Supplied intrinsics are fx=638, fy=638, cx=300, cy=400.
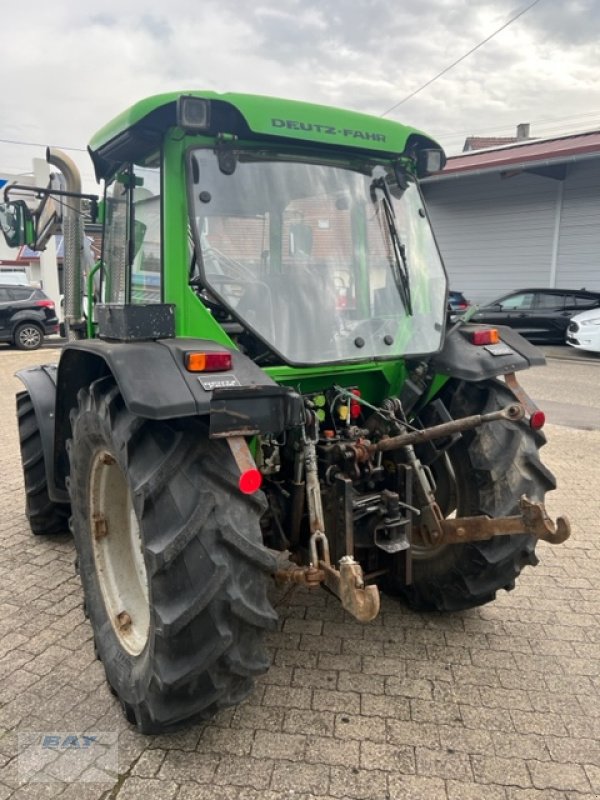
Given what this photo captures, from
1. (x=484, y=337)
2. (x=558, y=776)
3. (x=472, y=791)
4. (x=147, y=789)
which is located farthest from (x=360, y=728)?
(x=484, y=337)

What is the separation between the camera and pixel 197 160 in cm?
255

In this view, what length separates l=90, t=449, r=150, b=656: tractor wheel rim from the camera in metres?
2.84

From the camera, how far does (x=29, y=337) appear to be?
15.9 metres

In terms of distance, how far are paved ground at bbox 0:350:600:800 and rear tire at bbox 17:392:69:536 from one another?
0.53 meters

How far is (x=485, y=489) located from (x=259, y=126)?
192 centimetres

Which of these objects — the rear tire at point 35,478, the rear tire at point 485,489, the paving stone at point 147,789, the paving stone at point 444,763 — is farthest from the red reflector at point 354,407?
the rear tire at point 35,478

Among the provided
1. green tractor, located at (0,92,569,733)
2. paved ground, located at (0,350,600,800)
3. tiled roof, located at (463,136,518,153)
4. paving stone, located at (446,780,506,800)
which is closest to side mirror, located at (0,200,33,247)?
green tractor, located at (0,92,569,733)

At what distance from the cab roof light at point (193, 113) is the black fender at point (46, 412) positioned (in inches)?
84.9

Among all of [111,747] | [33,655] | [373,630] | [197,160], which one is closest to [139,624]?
[111,747]

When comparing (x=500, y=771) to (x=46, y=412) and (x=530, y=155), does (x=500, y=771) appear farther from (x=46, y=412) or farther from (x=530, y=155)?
(x=530, y=155)

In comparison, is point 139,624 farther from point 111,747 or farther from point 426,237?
point 426,237

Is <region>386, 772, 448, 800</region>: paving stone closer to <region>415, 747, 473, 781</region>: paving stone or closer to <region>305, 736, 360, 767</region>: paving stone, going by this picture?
<region>415, 747, 473, 781</region>: paving stone

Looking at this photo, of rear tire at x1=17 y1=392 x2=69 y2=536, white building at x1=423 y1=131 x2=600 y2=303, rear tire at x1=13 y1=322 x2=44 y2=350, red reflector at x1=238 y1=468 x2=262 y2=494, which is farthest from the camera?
white building at x1=423 y1=131 x2=600 y2=303

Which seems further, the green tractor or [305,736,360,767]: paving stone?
[305,736,360,767]: paving stone
